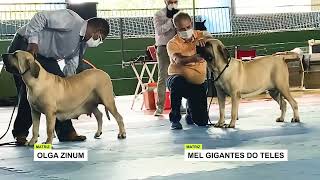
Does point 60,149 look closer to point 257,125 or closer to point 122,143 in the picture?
point 122,143

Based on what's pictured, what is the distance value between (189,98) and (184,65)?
1.47ft

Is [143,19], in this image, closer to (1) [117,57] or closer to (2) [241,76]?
(1) [117,57]

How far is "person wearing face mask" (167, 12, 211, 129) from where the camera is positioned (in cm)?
675

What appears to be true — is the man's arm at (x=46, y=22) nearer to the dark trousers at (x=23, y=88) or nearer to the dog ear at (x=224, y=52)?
the dark trousers at (x=23, y=88)

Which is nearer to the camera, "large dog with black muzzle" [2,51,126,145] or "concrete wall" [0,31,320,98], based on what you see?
"large dog with black muzzle" [2,51,126,145]

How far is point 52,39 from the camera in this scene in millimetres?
5926

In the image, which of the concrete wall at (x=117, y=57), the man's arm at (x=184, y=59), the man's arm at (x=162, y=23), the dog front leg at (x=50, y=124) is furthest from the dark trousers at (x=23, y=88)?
the concrete wall at (x=117, y=57)

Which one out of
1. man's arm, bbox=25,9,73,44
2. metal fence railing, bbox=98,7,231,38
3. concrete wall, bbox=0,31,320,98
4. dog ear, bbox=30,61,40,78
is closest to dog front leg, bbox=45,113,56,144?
dog ear, bbox=30,61,40,78

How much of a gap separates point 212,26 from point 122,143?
10010mm

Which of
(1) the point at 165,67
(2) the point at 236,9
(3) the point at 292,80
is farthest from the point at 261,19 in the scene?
(1) the point at 165,67

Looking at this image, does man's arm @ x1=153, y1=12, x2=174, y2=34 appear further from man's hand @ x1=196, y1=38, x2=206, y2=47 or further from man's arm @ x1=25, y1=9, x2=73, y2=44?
man's arm @ x1=25, y1=9, x2=73, y2=44

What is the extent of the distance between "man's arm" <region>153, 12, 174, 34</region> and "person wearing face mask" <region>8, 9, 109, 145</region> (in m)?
2.50

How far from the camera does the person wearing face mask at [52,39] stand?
574 centimetres

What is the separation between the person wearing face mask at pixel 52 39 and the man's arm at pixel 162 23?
2501 mm
